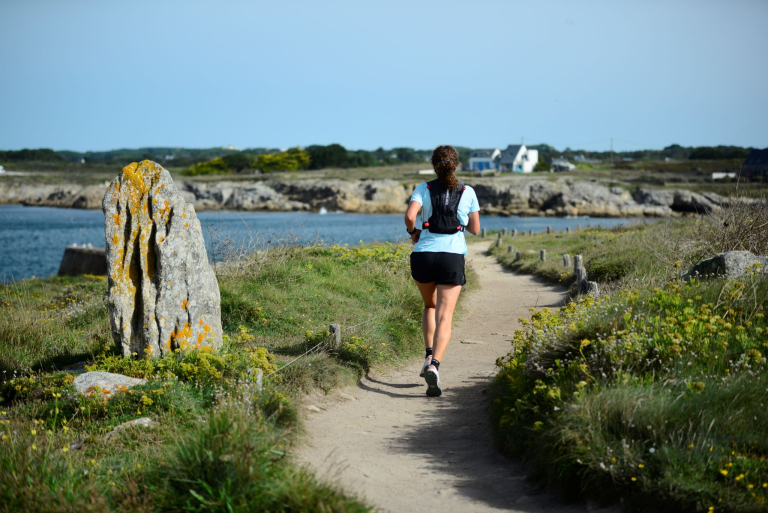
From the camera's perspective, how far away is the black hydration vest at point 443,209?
20.8 ft

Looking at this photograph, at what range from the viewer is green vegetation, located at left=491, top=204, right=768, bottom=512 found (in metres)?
3.93

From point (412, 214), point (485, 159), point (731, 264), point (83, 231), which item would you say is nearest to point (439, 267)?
point (412, 214)

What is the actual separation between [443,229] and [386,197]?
274ft

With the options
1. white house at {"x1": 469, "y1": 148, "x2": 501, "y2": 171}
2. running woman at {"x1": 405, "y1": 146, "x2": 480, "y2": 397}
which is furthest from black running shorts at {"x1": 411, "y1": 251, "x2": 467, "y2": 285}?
white house at {"x1": 469, "y1": 148, "x2": 501, "y2": 171}

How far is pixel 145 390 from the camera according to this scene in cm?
596

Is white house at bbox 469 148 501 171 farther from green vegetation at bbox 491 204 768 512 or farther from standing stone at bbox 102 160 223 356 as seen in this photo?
green vegetation at bbox 491 204 768 512

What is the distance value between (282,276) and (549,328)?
19.0 feet

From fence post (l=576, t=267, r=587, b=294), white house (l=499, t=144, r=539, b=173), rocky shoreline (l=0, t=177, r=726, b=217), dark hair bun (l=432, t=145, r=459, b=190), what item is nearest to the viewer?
dark hair bun (l=432, t=145, r=459, b=190)

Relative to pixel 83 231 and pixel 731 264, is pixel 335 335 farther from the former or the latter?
pixel 83 231

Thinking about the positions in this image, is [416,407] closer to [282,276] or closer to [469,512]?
[469,512]

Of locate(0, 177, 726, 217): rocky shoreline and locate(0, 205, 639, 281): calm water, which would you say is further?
locate(0, 177, 726, 217): rocky shoreline

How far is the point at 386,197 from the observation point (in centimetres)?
8950

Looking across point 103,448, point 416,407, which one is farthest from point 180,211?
point 416,407

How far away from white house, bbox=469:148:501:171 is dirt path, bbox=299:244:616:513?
11907cm
